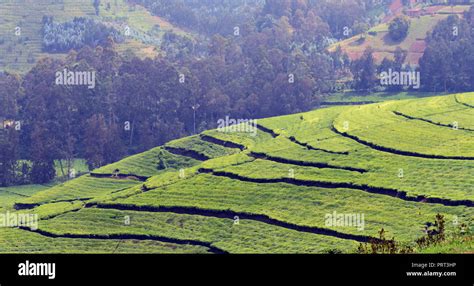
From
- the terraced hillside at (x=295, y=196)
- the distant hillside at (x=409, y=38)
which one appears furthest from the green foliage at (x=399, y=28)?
the terraced hillside at (x=295, y=196)

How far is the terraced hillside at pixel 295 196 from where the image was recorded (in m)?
61.1

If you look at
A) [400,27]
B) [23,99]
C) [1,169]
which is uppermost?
[400,27]

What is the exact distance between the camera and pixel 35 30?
18162cm

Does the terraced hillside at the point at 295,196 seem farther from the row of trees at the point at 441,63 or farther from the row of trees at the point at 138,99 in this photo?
the row of trees at the point at 441,63

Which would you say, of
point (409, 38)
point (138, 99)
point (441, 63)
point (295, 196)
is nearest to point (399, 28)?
point (409, 38)

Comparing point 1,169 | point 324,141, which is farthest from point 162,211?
point 1,169

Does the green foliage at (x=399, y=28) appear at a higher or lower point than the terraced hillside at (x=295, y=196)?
higher

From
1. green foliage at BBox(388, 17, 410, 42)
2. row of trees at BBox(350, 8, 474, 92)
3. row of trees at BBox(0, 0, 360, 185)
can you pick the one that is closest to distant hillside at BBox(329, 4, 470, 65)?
green foliage at BBox(388, 17, 410, 42)

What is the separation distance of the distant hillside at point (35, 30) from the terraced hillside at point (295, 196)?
85160mm

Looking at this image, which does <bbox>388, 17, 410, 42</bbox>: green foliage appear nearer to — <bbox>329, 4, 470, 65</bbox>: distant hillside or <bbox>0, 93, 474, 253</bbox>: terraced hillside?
<bbox>329, 4, 470, 65</bbox>: distant hillside

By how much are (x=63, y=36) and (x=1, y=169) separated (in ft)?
210
